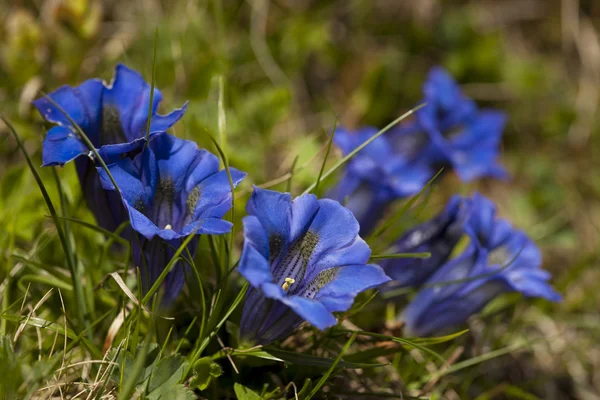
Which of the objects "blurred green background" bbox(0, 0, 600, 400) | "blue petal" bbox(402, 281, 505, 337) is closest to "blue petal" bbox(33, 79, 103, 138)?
"blurred green background" bbox(0, 0, 600, 400)

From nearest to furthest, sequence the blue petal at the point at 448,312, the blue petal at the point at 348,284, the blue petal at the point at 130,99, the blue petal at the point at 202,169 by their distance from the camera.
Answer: the blue petal at the point at 348,284
the blue petal at the point at 202,169
the blue petal at the point at 130,99
the blue petal at the point at 448,312

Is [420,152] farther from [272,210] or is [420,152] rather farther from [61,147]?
[61,147]

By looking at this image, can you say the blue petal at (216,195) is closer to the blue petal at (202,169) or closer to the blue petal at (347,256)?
the blue petal at (202,169)

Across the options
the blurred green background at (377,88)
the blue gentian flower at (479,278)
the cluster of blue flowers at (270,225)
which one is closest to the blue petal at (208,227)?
the cluster of blue flowers at (270,225)

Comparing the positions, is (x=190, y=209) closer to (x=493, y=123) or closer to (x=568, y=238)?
(x=493, y=123)

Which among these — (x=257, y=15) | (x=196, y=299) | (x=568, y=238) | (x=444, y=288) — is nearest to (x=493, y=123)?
(x=568, y=238)

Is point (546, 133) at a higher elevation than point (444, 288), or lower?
lower

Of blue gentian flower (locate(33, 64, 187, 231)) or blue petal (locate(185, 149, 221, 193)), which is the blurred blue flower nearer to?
blue petal (locate(185, 149, 221, 193))
